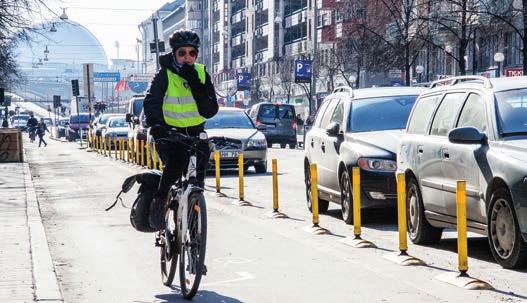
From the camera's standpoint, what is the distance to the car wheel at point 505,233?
916cm

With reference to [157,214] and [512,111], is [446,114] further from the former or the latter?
[157,214]

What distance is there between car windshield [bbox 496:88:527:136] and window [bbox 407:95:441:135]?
1267 millimetres

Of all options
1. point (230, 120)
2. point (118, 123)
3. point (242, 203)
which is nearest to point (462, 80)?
point (242, 203)

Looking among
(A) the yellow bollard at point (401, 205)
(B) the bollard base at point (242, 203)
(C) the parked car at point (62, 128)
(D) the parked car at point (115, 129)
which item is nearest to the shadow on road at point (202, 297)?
(A) the yellow bollard at point (401, 205)

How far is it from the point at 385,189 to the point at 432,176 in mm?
2662

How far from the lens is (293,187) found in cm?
2192

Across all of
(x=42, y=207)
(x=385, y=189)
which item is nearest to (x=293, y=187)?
(x=42, y=207)

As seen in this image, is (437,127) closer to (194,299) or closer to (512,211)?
(512,211)

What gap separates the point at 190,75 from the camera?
8477 millimetres

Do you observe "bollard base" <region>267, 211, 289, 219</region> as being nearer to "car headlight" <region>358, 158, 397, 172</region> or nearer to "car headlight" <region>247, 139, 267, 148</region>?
"car headlight" <region>358, 158, 397, 172</region>

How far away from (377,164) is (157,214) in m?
5.70

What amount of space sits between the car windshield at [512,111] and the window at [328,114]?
5879 mm

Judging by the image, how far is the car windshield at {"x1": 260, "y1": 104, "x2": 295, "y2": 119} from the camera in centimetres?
5109

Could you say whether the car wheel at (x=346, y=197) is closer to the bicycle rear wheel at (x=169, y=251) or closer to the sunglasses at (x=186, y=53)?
the bicycle rear wheel at (x=169, y=251)
